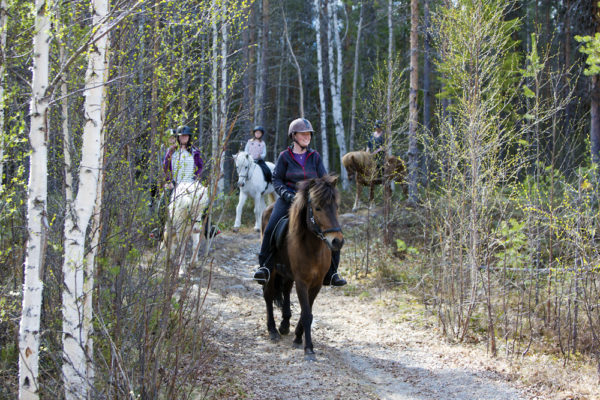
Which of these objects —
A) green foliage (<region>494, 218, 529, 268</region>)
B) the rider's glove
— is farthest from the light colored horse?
green foliage (<region>494, 218, 529, 268</region>)

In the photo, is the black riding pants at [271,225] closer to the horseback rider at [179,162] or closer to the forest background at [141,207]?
the forest background at [141,207]

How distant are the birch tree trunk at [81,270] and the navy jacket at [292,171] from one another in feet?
10.2

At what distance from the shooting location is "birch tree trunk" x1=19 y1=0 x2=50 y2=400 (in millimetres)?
3061

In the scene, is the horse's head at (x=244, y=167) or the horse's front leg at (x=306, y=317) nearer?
the horse's front leg at (x=306, y=317)

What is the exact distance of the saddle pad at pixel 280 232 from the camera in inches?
251

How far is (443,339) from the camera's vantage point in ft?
23.3

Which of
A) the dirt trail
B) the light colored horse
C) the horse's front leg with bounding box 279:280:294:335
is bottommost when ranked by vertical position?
the dirt trail

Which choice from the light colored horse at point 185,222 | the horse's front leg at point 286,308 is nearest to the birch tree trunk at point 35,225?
the light colored horse at point 185,222

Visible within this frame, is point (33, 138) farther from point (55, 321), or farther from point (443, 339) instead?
point (443, 339)

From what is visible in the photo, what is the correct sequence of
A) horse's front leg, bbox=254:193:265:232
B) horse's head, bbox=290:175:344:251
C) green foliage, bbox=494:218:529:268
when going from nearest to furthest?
horse's head, bbox=290:175:344:251 < green foliage, bbox=494:218:529:268 < horse's front leg, bbox=254:193:265:232

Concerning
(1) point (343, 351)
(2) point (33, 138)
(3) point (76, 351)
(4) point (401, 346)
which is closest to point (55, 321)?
(3) point (76, 351)

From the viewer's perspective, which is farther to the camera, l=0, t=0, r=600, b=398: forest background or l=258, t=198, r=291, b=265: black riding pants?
l=258, t=198, r=291, b=265: black riding pants

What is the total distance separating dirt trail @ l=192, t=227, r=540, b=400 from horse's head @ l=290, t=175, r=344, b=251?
55.1 inches

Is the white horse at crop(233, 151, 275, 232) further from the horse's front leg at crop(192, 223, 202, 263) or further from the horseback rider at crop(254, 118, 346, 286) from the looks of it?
the horseback rider at crop(254, 118, 346, 286)
